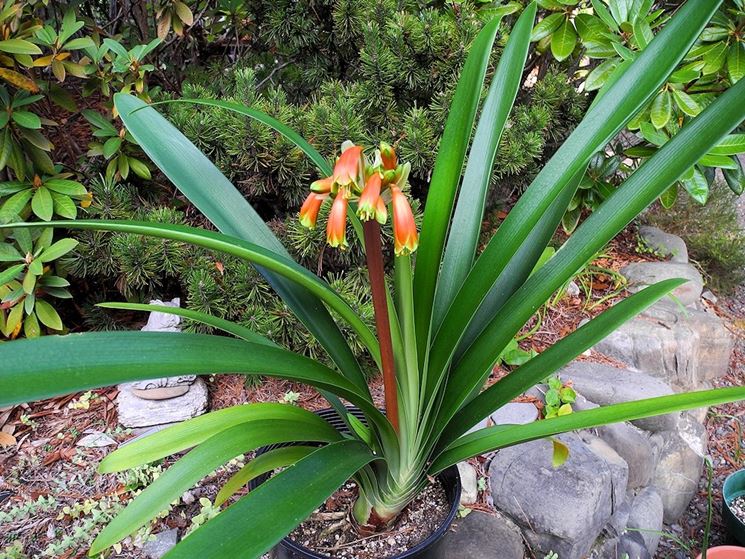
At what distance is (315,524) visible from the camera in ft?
3.69

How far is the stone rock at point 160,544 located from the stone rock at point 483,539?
636 mm

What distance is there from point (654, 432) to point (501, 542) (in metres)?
0.88

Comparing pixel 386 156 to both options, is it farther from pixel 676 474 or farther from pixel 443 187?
pixel 676 474

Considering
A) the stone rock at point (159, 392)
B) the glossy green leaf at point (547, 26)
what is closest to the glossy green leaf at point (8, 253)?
the stone rock at point (159, 392)

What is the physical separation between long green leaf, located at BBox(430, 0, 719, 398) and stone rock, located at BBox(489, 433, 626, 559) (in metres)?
0.79

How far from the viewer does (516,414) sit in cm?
177

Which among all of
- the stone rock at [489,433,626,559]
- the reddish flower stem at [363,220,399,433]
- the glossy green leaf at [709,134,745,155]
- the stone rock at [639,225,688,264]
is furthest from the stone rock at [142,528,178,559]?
the stone rock at [639,225,688,264]

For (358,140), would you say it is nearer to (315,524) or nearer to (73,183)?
(73,183)

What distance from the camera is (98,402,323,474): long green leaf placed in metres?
0.90

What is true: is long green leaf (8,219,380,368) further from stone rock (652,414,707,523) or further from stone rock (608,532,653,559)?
stone rock (652,414,707,523)

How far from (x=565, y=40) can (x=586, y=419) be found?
5.16 ft

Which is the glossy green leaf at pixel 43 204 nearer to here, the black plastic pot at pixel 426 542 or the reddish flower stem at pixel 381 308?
the black plastic pot at pixel 426 542

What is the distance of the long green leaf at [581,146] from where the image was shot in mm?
829

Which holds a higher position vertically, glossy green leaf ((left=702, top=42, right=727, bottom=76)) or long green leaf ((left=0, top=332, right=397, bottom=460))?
glossy green leaf ((left=702, top=42, right=727, bottom=76))
